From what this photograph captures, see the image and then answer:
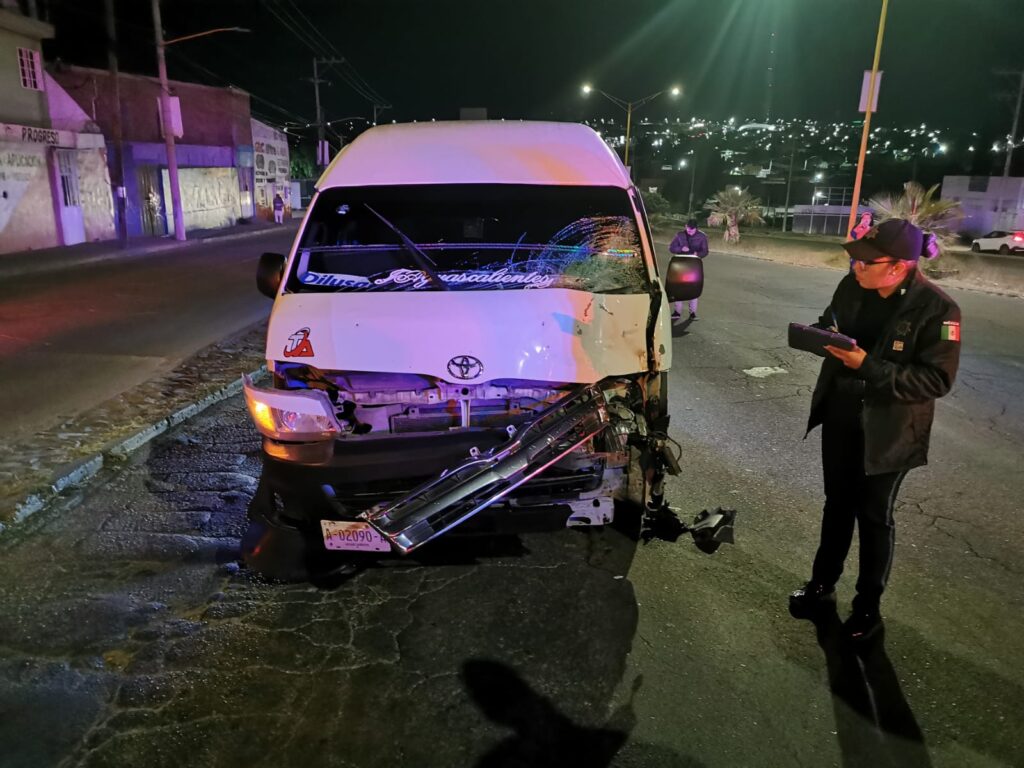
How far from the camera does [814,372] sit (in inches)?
345

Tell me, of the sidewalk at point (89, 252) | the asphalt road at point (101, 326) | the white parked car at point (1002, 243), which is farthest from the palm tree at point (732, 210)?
the sidewalk at point (89, 252)

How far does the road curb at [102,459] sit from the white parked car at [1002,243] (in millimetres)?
34211

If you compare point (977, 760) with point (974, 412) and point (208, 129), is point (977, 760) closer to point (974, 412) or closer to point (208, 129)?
point (974, 412)

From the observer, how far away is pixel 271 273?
4531mm

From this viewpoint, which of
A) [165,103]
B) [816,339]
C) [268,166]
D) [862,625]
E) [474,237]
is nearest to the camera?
[816,339]

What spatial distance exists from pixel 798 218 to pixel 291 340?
45.5 m

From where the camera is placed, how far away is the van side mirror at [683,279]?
15.0 feet

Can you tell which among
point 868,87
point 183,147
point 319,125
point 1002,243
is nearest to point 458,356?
point 868,87

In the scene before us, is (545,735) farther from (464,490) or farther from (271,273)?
(271,273)

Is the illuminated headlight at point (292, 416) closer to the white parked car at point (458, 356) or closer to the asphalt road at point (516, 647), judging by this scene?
the white parked car at point (458, 356)

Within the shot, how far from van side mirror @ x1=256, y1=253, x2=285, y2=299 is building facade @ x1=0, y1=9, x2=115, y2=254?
72.2 ft

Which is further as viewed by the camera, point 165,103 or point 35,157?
point 165,103

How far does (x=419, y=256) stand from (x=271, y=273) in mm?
941

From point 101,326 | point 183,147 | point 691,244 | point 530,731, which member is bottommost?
point 530,731
